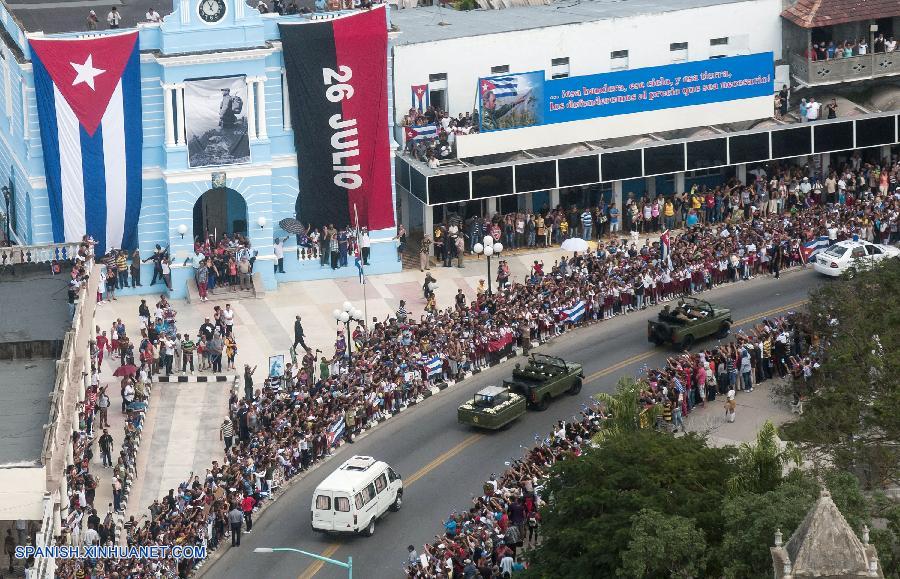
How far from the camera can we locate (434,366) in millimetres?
73062

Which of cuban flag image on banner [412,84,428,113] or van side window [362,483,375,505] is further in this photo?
cuban flag image on banner [412,84,428,113]

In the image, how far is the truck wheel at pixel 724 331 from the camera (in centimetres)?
7594

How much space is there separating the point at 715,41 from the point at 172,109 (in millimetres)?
26359

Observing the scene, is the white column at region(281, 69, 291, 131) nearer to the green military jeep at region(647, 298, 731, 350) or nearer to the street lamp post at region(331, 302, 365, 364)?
the street lamp post at region(331, 302, 365, 364)

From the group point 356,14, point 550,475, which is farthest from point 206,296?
point 550,475

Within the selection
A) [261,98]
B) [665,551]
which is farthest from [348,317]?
[665,551]

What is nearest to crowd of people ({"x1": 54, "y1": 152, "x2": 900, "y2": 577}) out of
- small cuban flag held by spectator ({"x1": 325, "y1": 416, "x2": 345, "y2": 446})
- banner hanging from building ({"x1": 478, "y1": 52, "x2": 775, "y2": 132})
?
small cuban flag held by spectator ({"x1": 325, "y1": 416, "x2": 345, "y2": 446})

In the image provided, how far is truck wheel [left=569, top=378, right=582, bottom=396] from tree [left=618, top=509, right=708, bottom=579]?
67.7ft

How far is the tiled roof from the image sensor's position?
9219cm

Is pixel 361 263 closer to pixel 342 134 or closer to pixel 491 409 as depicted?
pixel 342 134

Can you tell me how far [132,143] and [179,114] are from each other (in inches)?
89.4

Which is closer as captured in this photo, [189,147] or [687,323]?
[687,323]

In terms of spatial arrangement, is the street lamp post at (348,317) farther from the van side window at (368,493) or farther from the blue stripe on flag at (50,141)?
the blue stripe on flag at (50,141)

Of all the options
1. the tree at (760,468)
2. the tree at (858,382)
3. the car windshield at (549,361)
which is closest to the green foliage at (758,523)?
the tree at (760,468)
